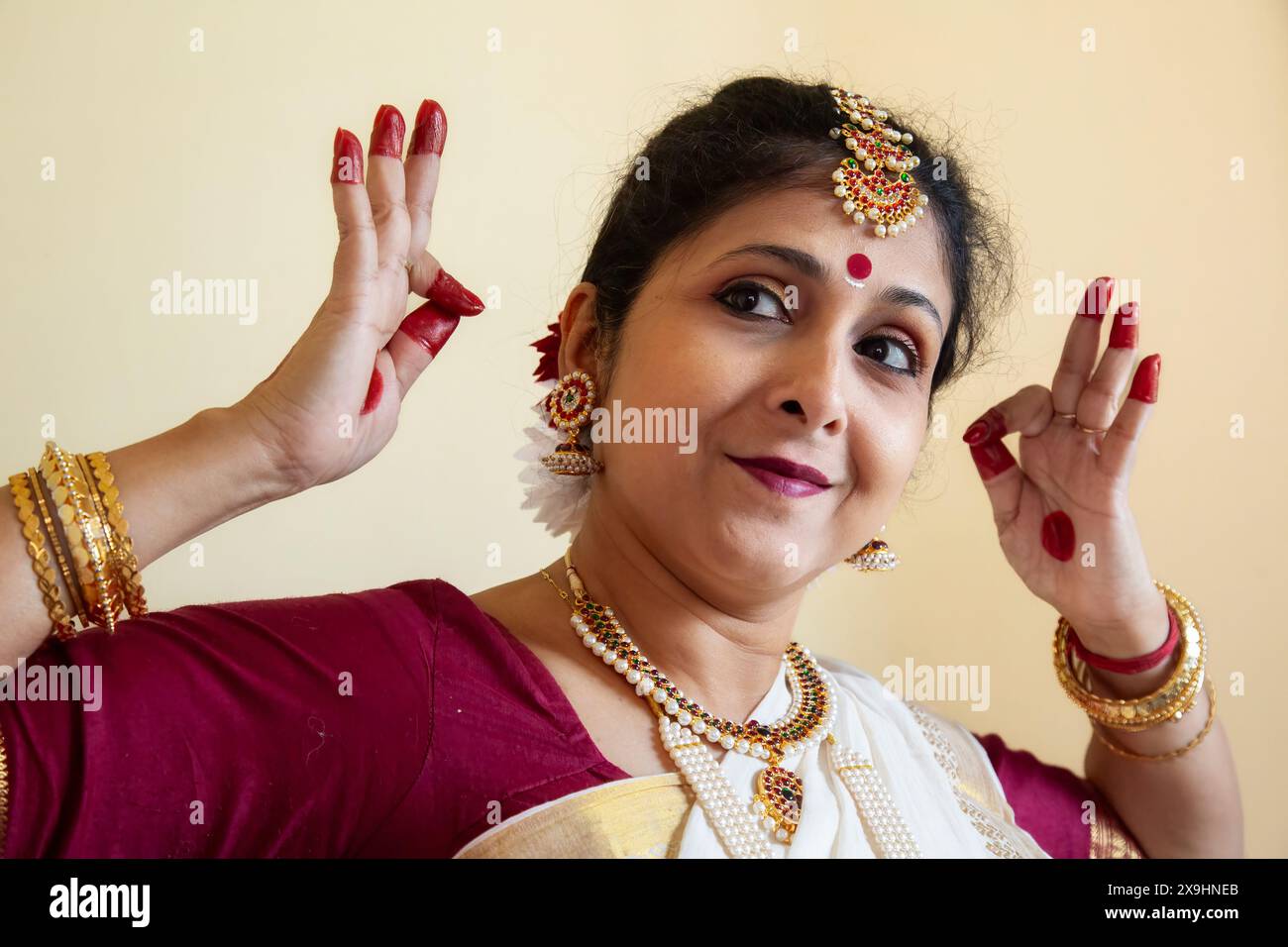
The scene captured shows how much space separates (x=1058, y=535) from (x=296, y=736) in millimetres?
1161

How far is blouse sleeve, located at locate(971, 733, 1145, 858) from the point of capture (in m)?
1.79

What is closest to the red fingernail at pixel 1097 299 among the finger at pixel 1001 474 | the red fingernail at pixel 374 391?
the finger at pixel 1001 474

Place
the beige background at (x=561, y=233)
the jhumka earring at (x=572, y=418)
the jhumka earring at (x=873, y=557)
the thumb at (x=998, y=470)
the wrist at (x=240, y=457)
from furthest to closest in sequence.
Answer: the beige background at (x=561, y=233) < the thumb at (x=998, y=470) < the jhumka earring at (x=873, y=557) < the jhumka earring at (x=572, y=418) < the wrist at (x=240, y=457)

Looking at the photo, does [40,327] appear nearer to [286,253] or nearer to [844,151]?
[286,253]

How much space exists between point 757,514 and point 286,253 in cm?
112

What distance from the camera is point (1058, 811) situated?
5.98 ft

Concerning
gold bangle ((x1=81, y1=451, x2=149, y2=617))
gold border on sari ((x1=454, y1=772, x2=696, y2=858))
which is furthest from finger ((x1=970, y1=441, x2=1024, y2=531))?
gold bangle ((x1=81, y1=451, x2=149, y2=617))

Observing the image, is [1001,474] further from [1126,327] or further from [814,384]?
[814,384]

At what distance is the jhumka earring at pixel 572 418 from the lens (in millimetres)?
1438

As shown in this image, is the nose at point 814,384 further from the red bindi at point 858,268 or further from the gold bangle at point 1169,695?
the gold bangle at point 1169,695

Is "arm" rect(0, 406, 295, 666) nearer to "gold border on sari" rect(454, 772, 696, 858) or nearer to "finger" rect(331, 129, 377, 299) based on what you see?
"finger" rect(331, 129, 377, 299)

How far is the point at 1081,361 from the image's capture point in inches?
67.5

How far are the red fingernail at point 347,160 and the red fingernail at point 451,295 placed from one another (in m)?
0.15

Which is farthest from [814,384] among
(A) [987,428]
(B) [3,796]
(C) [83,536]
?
(B) [3,796]
